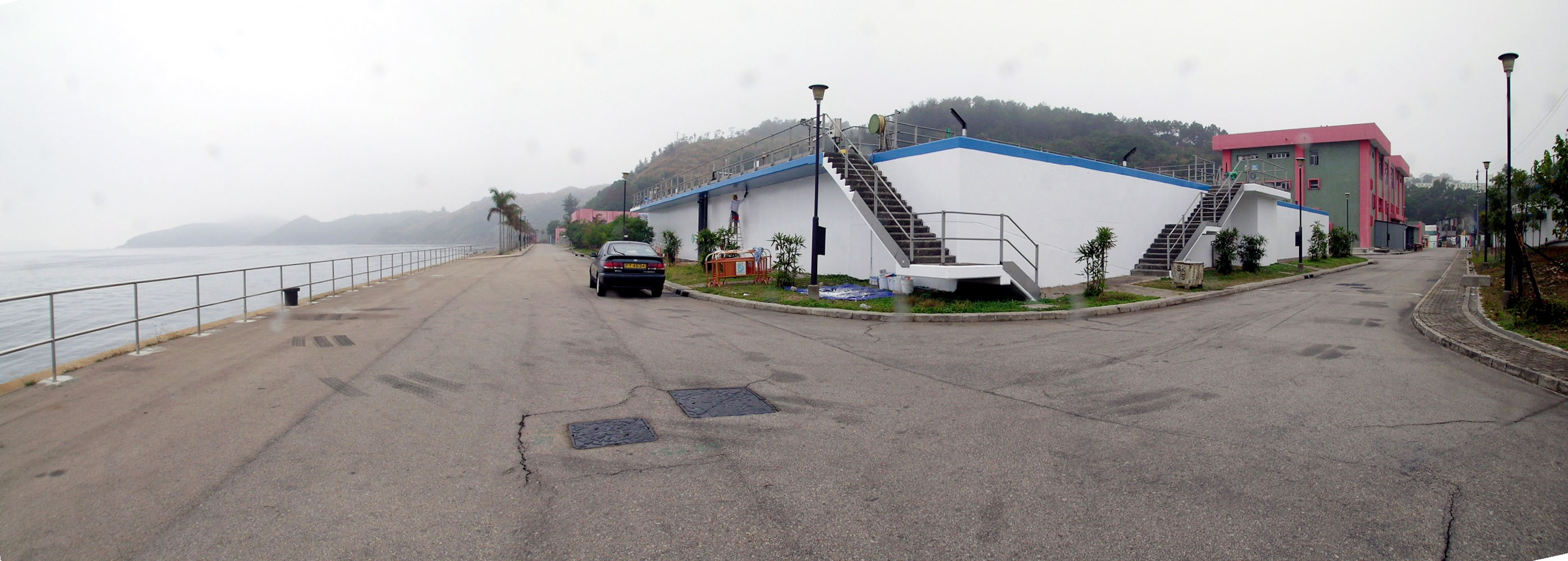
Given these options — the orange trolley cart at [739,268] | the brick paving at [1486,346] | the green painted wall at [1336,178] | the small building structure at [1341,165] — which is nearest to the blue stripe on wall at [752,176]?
the orange trolley cart at [739,268]

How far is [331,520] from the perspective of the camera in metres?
3.47

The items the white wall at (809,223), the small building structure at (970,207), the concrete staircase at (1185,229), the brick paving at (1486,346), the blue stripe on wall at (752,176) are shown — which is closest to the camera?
the brick paving at (1486,346)

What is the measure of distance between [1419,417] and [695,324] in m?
9.26

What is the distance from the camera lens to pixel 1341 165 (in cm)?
5397

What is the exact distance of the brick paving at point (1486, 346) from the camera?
732 centimetres

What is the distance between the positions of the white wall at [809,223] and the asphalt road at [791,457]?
33.5 feet

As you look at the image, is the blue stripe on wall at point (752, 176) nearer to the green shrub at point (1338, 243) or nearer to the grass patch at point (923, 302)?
the grass patch at point (923, 302)

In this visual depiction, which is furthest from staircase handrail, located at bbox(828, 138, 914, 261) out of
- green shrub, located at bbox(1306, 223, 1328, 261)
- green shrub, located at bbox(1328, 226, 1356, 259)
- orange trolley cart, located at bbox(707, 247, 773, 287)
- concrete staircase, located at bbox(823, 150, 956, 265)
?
green shrub, located at bbox(1328, 226, 1356, 259)

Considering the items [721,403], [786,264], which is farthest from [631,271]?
[721,403]

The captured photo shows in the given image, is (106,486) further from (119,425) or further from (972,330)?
(972,330)

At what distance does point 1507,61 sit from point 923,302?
1299 centimetres

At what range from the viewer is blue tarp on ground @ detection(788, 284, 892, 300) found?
15.6 meters

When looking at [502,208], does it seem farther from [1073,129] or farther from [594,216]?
[1073,129]

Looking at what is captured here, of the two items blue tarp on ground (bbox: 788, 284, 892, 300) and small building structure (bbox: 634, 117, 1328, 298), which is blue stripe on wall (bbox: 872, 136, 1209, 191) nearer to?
small building structure (bbox: 634, 117, 1328, 298)
